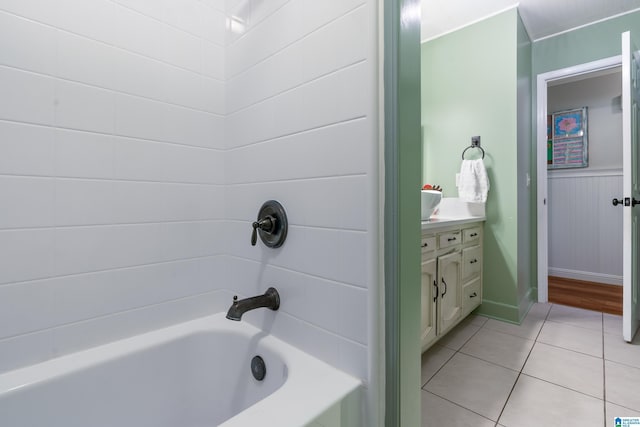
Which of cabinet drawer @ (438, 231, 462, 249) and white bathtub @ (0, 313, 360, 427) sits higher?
cabinet drawer @ (438, 231, 462, 249)

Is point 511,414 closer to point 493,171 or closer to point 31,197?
point 493,171

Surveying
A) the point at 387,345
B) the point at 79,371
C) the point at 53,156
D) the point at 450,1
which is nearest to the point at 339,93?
the point at 387,345

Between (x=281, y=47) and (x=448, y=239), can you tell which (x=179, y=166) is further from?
(x=448, y=239)

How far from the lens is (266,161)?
1.13m

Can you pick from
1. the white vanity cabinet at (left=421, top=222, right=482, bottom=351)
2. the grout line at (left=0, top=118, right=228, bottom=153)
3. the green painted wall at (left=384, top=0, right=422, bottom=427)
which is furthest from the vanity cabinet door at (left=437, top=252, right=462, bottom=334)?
the grout line at (left=0, top=118, right=228, bottom=153)

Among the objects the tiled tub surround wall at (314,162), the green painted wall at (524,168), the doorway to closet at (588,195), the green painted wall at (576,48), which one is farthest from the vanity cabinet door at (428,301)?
the doorway to closet at (588,195)

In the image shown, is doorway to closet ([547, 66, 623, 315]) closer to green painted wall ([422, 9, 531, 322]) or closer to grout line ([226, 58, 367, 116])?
green painted wall ([422, 9, 531, 322])

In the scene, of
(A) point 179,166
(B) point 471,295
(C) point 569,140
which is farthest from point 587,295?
(A) point 179,166

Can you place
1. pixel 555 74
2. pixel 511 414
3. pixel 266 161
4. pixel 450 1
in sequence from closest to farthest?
pixel 266 161 < pixel 511 414 < pixel 450 1 < pixel 555 74

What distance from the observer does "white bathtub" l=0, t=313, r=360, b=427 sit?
0.75 meters

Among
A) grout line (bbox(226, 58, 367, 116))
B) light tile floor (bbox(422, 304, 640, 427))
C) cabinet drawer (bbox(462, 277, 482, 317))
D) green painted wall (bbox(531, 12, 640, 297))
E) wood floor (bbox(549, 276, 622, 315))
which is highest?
green painted wall (bbox(531, 12, 640, 297))

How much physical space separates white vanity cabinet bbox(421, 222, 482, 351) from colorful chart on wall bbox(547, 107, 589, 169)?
2.15m

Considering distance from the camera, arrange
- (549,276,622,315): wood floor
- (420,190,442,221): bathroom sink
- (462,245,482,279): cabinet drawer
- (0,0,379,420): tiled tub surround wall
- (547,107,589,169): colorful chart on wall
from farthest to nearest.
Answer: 1. (547,107,589,169): colorful chart on wall
2. (549,276,622,315): wood floor
3. (462,245,482,279): cabinet drawer
4. (420,190,442,221): bathroom sink
5. (0,0,379,420): tiled tub surround wall

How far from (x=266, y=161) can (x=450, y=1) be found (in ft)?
7.02
